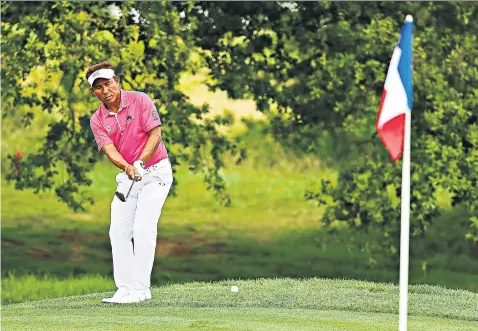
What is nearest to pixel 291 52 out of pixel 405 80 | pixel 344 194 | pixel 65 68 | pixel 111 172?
pixel 344 194

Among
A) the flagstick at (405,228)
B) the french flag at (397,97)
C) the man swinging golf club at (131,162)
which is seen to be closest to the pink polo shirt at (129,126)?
the man swinging golf club at (131,162)

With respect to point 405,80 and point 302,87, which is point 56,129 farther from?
point 405,80

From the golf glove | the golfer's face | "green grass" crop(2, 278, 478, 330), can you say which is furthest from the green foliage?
the golf glove

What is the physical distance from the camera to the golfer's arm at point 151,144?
1134 centimetres

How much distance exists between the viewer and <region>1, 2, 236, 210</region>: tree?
1819 cm

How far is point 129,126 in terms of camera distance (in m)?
11.5

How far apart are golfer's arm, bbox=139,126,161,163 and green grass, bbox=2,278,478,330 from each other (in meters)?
1.57

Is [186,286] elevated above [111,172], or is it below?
below

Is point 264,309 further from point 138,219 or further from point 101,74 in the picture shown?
point 101,74

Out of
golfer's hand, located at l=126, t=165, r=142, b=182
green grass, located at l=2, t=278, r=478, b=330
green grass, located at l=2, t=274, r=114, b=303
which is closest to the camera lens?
green grass, located at l=2, t=278, r=478, b=330

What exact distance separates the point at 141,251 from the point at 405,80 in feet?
12.0

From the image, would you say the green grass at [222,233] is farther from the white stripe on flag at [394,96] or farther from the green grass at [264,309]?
the white stripe on flag at [394,96]

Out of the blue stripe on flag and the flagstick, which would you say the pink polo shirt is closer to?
the blue stripe on flag

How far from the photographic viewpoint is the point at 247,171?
25906 mm
